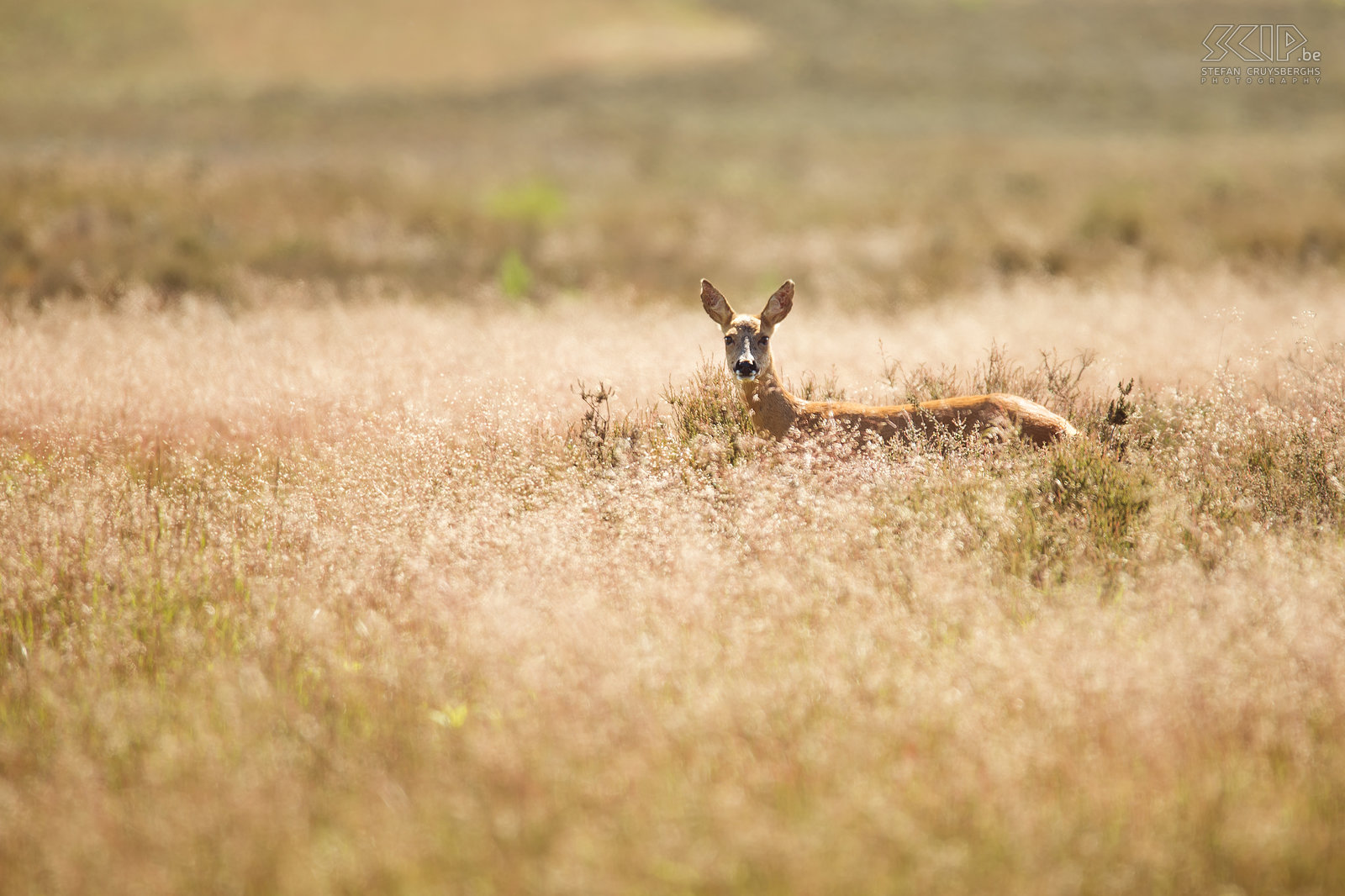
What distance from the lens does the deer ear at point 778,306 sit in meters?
6.10

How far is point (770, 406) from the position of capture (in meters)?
5.83

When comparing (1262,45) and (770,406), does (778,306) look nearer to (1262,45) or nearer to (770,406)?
(770,406)

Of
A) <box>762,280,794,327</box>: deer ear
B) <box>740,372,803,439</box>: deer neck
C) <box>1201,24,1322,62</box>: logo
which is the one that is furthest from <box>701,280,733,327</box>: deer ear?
<box>1201,24,1322,62</box>: logo

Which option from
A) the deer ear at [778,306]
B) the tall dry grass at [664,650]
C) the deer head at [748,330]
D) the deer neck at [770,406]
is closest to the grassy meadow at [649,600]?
the tall dry grass at [664,650]

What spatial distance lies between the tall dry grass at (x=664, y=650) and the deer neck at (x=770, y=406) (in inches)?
9.8

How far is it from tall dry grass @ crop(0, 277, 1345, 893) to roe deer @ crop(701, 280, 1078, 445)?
0.82 feet

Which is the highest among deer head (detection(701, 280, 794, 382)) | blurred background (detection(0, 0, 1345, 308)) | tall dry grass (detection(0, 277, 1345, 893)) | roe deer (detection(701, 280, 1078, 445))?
blurred background (detection(0, 0, 1345, 308))

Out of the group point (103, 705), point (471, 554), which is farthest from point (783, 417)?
point (103, 705)

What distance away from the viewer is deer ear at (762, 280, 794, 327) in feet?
20.0

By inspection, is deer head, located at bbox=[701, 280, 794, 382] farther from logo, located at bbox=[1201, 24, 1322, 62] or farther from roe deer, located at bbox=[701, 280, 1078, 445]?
logo, located at bbox=[1201, 24, 1322, 62]

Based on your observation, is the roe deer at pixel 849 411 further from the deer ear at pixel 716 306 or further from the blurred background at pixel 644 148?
the blurred background at pixel 644 148

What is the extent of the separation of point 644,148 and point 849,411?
3727 cm

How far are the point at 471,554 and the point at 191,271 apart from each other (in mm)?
11400

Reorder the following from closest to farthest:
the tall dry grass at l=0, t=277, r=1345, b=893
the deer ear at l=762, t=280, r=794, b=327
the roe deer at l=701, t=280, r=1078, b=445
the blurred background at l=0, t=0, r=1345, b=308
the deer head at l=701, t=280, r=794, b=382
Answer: the tall dry grass at l=0, t=277, r=1345, b=893 → the roe deer at l=701, t=280, r=1078, b=445 → the deer head at l=701, t=280, r=794, b=382 → the deer ear at l=762, t=280, r=794, b=327 → the blurred background at l=0, t=0, r=1345, b=308
